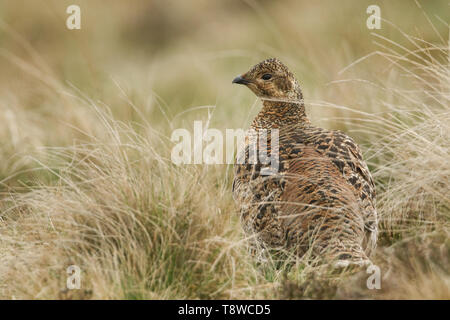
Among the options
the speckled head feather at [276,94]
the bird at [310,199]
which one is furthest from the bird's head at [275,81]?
the bird at [310,199]

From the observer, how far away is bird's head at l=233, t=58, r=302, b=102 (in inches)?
218

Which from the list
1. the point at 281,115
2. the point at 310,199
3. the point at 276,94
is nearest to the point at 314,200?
the point at 310,199

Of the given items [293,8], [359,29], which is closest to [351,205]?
[359,29]

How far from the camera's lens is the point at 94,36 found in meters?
15.9

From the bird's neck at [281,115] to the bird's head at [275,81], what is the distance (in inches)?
2.1

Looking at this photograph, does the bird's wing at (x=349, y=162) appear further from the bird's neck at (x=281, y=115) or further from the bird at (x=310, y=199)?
the bird's neck at (x=281, y=115)

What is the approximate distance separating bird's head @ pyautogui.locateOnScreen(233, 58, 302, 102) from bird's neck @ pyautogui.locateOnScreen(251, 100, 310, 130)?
5 cm

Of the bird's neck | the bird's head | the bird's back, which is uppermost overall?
the bird's head

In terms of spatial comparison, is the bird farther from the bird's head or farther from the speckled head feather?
the bird's head

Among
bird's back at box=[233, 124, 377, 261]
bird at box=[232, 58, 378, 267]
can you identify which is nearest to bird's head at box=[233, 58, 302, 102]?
bird at box=[232, 58, 378, 267]

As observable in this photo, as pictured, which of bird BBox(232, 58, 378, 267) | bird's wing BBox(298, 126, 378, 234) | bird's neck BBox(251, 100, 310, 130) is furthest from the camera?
bird's neck BBox(251, 100, 310, 130)

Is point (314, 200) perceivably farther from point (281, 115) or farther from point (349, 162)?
point (281, 115)

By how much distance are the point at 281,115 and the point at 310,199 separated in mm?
1127
